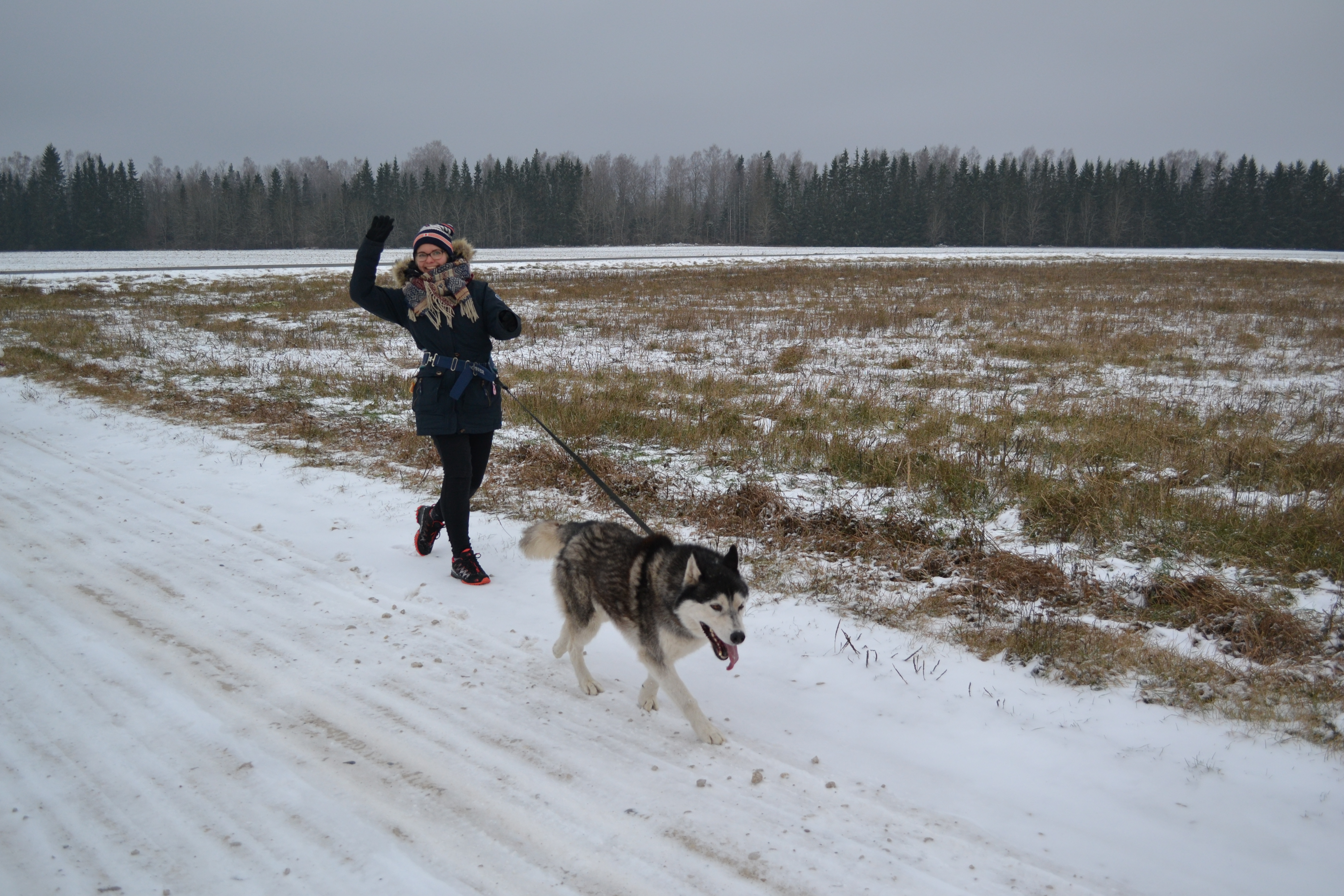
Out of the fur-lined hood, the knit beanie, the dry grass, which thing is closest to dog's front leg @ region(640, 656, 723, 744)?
the dry grass

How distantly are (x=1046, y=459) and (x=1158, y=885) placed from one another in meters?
5.97

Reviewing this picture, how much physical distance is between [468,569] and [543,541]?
1212 millimetres

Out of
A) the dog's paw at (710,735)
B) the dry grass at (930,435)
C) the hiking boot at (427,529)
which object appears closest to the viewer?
the dog's paw at (710,735)

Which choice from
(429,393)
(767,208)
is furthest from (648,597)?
(767,208)

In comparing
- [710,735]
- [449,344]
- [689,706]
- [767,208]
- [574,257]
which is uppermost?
[767,208]

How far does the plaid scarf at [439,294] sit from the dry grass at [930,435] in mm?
2426

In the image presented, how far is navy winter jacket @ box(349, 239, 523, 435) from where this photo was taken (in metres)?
5.11

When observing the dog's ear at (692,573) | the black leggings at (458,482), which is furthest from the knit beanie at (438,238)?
the dog's ear at (692,573)

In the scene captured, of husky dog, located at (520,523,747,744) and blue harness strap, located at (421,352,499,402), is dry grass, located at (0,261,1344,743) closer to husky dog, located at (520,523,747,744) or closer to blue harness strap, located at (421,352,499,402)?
husky dog, located at (520,523,747,744)

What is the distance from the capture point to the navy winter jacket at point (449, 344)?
201 inches

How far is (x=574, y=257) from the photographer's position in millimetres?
55281

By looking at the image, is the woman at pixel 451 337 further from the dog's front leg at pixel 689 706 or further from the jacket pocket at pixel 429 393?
the dog's front leg at pixel 689 706

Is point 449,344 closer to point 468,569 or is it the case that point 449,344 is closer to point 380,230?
point 380,230

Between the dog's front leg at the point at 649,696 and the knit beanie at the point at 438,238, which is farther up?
the knit beanie at the point at 438,238
